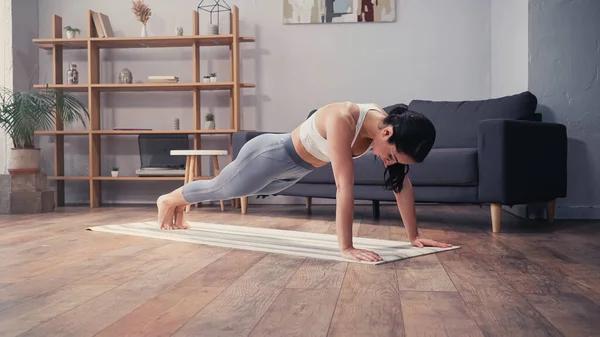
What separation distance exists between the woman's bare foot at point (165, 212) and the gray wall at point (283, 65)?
221cm

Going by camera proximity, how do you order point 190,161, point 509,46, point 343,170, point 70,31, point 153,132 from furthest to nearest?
point 70,31, point 153,132, point 190,161, point 509,46, point 343,170

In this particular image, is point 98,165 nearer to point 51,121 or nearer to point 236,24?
point 51,121

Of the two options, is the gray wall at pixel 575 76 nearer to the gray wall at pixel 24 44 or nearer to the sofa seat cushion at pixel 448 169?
the sofa seat cushion at pixel 448 169

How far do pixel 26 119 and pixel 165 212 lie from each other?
2.15 m

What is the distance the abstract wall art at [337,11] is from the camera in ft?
18.4

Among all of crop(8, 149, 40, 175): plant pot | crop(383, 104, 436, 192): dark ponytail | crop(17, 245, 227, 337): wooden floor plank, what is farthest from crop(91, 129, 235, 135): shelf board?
crop(383, 104, 436, 192): dark ponytail

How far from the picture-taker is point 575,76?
13.6ft

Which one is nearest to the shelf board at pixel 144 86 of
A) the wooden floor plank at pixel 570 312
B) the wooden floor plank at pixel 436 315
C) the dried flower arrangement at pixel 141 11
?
the dried flower arrangement at pixel 141 11

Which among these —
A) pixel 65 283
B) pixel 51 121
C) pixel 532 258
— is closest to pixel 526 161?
pixel 532 258

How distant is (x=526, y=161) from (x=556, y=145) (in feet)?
1.33

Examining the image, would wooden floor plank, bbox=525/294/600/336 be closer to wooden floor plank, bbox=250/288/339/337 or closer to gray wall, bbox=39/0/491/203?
wooden floor plank, bbox=250/288/339/337

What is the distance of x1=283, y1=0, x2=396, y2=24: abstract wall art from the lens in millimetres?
5617

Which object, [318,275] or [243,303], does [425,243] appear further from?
[243,303]


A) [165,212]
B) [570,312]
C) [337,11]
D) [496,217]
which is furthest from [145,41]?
[570,312]
